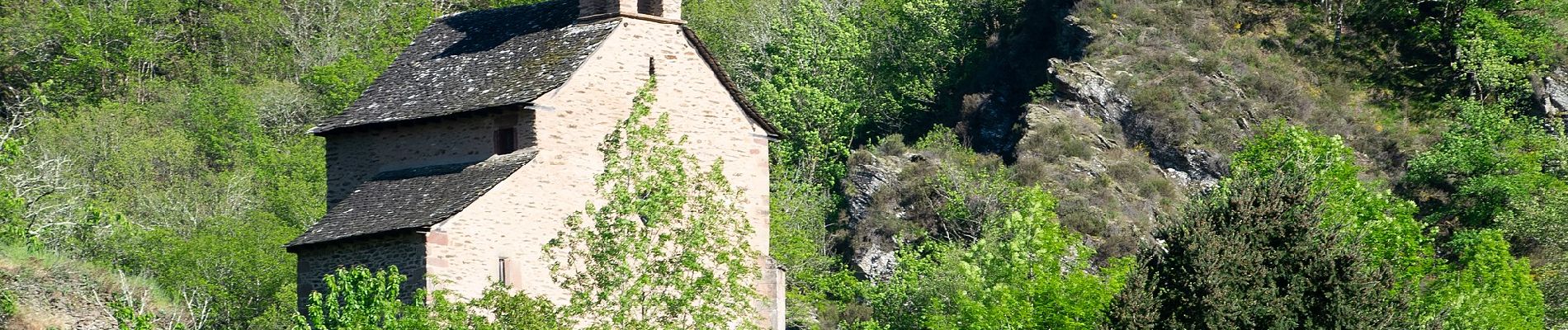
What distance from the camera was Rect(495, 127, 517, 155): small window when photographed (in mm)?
39656

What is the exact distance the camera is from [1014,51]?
252ft

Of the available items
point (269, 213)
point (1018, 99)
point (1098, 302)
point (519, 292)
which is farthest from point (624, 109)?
point (1018, 99)

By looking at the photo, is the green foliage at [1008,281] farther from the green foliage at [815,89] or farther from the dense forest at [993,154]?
the green foliage at [815,89]

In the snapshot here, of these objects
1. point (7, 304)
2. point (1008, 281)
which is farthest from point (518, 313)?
point (1008, 281)

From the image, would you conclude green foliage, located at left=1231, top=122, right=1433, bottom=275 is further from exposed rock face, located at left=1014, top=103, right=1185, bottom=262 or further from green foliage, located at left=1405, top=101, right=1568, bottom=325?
exposed rock face, located at left=1014, top=103, right=1185, bottom=262

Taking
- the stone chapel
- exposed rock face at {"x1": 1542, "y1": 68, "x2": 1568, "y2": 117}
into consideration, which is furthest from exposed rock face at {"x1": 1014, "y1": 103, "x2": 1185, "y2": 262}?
the stone chapel

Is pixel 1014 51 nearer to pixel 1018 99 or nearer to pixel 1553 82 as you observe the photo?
pixel 1018 99

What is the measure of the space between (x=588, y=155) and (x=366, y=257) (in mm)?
4084

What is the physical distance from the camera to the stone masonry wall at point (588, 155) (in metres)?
37.5

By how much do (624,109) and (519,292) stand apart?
18.2 feet

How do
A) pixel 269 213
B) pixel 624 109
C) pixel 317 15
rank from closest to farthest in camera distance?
pixel 624 109 < pixel 269 213 < pixel 317 15

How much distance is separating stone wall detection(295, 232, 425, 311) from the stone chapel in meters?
0.03

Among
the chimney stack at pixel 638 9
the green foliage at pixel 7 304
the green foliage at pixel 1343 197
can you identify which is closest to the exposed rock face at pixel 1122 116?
the green foliage at pixel 1343 197

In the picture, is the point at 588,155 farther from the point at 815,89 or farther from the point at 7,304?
the point at 815,89
